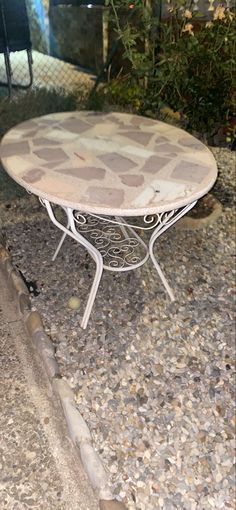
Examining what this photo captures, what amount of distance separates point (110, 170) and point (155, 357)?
90 centimetres

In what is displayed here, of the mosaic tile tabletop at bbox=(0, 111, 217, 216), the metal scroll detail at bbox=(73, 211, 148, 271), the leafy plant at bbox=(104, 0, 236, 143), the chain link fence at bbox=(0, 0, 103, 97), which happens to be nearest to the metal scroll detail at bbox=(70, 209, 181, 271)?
the metal scroll detail at bbox=(73, 211, 148, 271)

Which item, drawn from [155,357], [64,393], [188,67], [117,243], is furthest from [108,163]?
[188,67]

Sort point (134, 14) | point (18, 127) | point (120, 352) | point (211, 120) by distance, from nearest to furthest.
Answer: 1. point (120, 352)
2. point (18, 127)
3. point (211, 120)
4. point (134, 14)

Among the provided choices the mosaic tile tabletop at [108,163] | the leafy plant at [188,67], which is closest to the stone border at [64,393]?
the mosaic tile tabletop at [108,163]

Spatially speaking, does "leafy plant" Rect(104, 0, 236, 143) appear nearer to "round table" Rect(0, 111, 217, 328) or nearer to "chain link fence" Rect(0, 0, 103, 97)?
"chain link fence" Rect(0, 0, 103, 97)

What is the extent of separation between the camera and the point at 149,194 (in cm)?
166

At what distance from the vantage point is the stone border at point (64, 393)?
A: 142 centimetres

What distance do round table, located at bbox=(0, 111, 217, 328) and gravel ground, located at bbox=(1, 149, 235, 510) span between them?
0.14 meters

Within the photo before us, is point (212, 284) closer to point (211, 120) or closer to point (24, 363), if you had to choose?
point (24, 363)

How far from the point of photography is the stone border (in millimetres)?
1425

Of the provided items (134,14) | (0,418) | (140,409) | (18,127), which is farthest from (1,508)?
(134,14)

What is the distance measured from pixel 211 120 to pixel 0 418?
2.53 metres

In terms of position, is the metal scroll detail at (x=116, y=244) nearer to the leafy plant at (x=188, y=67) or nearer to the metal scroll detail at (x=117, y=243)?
the metal scroll detail at (x=117, y=243)

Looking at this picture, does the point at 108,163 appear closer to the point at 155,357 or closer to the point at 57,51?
the point at 155,357
